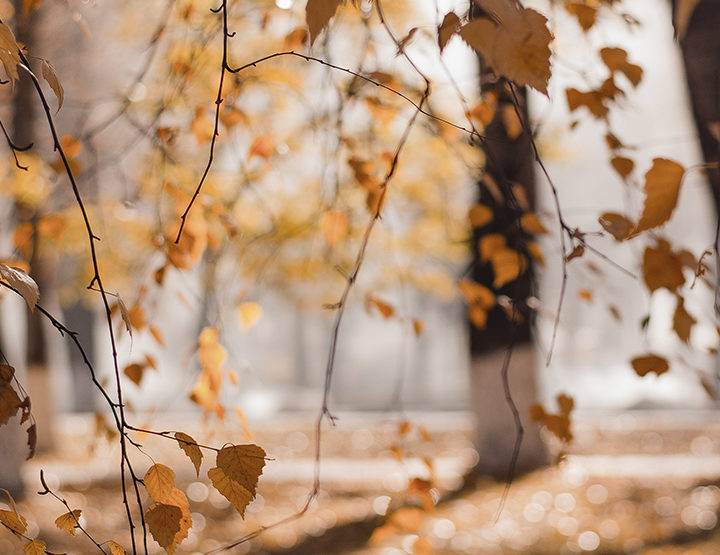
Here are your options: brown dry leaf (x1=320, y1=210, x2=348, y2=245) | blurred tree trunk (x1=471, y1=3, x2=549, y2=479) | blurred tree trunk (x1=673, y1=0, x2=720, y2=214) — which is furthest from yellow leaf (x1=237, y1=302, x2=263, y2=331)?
blurred tree trunk (x1=471, y1=3, x2=549, y2=479)

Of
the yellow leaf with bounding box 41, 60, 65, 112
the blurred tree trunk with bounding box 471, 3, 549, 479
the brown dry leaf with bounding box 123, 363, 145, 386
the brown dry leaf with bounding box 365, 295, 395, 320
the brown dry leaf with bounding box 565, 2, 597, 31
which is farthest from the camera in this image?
the blurred tree trunk with bounding box 471, 3, 549, 479

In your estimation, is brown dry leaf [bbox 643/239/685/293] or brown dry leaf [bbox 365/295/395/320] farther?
brown dry leaf [bbox 365/295/395/320]

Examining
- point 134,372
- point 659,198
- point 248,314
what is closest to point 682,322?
point 659,198

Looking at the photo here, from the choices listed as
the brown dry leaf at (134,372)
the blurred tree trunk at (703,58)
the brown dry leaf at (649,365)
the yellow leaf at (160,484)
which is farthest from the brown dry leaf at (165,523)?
the blurred tree trunk at (703,58)

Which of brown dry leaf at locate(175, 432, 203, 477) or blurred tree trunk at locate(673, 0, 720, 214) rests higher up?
blurred tree trunk at locate(673, 0, 720, 214)

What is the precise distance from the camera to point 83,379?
75.7 ft

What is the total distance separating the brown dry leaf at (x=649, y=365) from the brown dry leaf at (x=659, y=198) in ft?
2.55

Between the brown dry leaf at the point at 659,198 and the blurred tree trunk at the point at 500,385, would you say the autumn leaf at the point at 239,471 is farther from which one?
the blurred tree trunk at the point at 500,385

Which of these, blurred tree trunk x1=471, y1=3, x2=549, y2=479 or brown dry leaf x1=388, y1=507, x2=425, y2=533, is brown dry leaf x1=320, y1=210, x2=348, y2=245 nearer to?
brown dry leaf x1=388, y1=507, x2=425, y2=533

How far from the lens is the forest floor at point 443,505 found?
13.3ft

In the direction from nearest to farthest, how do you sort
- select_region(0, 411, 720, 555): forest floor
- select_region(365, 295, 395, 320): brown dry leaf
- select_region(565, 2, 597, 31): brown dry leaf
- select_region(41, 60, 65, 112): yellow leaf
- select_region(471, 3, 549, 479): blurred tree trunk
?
1. select_region(41, 60, 65, 112): yellow leaf
2. select_region(565, 2, 597, 31): brown dry leaf
3. select_region(365, 295, 395, 320): brown dry leaf
4. select_region(0, 411, 720, 555): forest floor
5. select_region(471, 3, 549, 479): blurred tree trunk

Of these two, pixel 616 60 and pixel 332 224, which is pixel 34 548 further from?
pixel 616 60

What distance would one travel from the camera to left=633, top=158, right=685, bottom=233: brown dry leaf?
0.86 m

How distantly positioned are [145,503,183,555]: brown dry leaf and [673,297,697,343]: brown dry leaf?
90cm
